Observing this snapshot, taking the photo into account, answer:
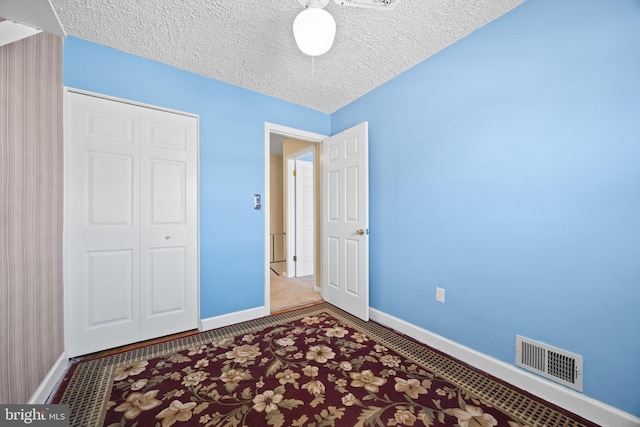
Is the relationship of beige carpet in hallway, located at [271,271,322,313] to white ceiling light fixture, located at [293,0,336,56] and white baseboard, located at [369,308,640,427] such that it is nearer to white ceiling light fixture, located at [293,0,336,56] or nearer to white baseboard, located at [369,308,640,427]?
white baseboard, located at [369,308,640,427]

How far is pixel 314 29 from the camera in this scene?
1275 mm

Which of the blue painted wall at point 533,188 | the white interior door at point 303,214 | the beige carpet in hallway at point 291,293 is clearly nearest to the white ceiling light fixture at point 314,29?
the blue painted wall at point 533,188

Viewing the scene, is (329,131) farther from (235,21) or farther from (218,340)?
(218,340)

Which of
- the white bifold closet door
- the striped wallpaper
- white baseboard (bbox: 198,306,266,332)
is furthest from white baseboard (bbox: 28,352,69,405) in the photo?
white baseboard (bbox: 198,306,266,332)

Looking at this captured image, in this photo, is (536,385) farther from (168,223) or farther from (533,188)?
(168,223)

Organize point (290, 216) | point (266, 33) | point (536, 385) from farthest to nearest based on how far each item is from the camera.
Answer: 1. point (290, 216)
2. point (266, 33)
3. point (536, 385)

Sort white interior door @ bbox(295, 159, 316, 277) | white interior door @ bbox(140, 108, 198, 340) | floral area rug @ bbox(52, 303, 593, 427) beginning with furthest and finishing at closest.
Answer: white interior door @ bbox(295, 159, 316, 277) → white interior door @ bbox(140, 108, 198, 340) → floral area rug @ bbox(52, 303, 593, 427)

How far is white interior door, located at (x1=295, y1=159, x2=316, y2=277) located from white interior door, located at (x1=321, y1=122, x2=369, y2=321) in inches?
48.6

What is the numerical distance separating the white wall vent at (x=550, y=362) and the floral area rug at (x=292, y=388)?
0.17 m

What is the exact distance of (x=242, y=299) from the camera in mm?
2625

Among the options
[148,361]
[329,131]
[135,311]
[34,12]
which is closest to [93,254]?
[135,311]

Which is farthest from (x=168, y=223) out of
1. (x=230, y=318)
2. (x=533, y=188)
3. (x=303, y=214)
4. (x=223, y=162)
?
(x=533, y=188)

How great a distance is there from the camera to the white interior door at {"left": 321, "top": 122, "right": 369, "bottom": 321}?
2582 mm

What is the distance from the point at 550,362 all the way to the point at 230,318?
8.42 ft
